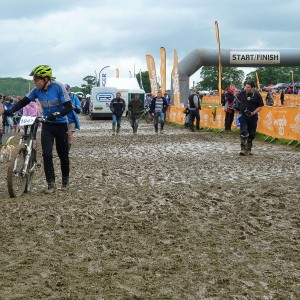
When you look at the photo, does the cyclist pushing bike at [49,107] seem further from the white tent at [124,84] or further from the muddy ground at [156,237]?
the white tent at [124,84]

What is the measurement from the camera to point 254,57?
3791 cm

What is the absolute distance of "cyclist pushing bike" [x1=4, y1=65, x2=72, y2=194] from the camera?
952cm

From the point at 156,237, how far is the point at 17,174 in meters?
3.37

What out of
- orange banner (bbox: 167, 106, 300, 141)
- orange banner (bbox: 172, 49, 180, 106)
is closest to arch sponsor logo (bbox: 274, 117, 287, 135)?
orange banner (bbox: 167, 106, 300, 141)

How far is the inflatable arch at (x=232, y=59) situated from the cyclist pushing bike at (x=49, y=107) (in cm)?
2771

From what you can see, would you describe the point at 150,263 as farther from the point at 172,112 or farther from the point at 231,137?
the point at 172,112

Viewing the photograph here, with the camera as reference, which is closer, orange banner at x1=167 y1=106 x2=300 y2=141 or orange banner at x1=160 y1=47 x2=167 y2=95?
orange banner at x1=167 y1=106 x2=300 y2=141

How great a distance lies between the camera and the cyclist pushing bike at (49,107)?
9.52m

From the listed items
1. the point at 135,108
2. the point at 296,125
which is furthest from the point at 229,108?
the point at 296,125

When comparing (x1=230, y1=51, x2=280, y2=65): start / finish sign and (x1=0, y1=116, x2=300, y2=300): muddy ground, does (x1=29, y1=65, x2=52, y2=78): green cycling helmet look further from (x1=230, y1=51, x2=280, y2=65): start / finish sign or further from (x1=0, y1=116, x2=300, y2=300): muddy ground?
(x1=230, y1=51, x2=280, y2=65): start / finish sign

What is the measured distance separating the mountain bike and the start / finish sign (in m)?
28.5

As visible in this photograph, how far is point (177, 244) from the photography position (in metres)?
6.08

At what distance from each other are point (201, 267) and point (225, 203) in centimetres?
330

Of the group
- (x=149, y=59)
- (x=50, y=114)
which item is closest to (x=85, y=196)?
(x=50, y=114)
